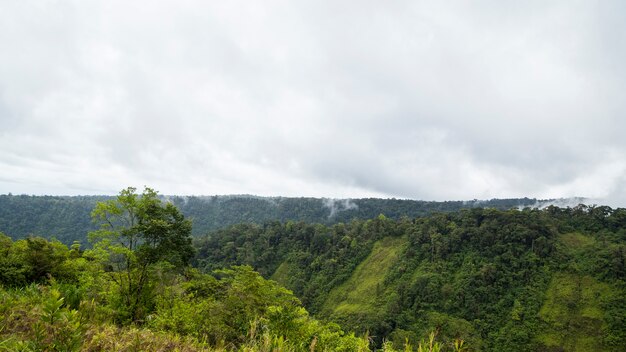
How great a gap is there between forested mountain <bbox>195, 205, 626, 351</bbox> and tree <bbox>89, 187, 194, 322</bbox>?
108 ft

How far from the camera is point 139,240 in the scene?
1723 centimetres

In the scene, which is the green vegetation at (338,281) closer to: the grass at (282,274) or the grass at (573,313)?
the grass at (573,313)

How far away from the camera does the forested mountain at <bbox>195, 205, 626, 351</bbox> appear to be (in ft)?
180

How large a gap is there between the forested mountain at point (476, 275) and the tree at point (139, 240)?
108 ft

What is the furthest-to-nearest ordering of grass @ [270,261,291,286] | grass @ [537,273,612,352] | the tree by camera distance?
grass @ [270,261,291,286] < grass @ [537,273,612,352] < the tree

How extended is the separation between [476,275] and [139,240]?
6792cm

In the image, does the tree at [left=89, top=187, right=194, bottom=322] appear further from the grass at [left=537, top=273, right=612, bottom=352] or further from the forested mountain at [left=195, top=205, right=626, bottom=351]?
the grass at [left=537, top=273, right=612, bottom=352]

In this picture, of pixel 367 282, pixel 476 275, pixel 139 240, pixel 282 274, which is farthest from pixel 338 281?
pixel 139 240

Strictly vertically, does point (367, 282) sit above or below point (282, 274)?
above

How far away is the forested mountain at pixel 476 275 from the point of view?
54906mm

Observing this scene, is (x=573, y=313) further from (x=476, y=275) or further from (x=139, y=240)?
(x=139, y=240)

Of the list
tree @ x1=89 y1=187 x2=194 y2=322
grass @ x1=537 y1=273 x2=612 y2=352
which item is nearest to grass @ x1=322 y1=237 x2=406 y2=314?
grass @ x1=537 y1=273 x2=612 y2=352

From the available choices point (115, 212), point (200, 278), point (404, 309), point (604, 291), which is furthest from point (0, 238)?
point (604, 291)

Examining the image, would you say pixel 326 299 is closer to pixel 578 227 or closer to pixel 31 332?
pixel 578 227
